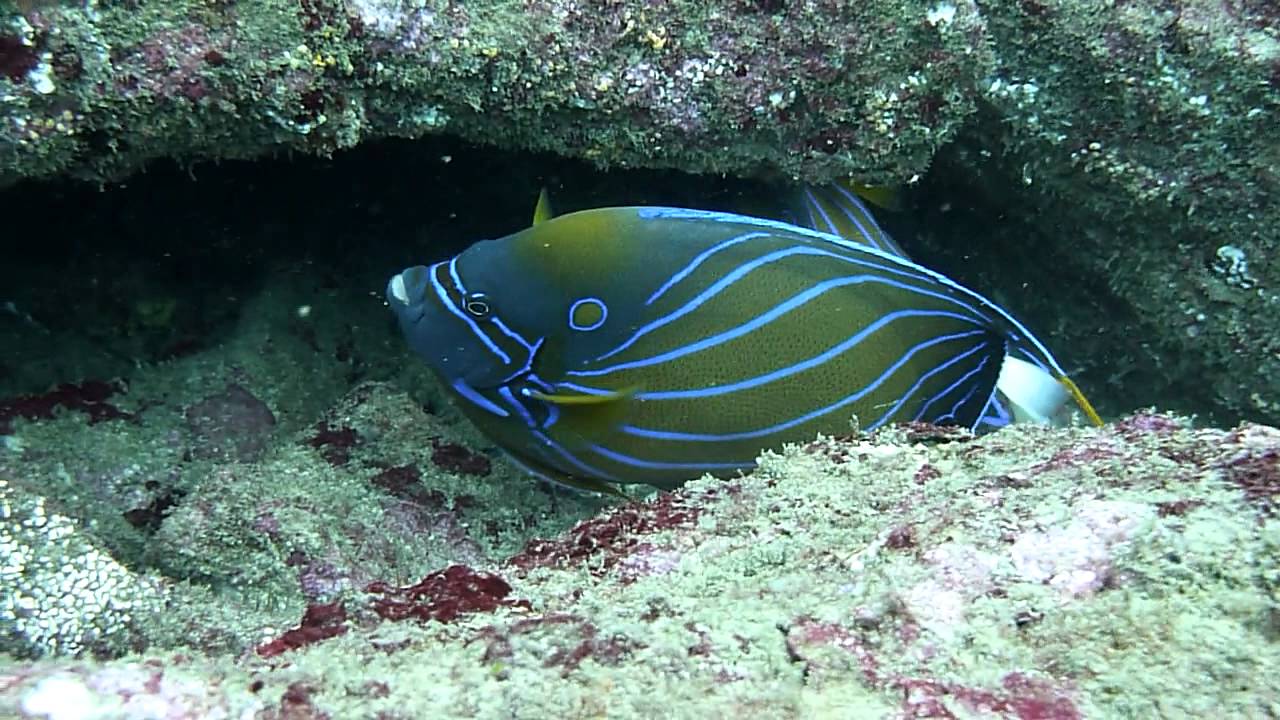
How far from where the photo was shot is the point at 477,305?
2.51 metres

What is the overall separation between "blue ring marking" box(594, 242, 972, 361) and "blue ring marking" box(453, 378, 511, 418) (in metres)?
0.35

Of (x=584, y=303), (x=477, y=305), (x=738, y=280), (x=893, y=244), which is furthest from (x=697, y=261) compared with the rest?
→ (x=893, y=244)

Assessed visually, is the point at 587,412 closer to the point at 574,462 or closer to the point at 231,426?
the point at 574,462

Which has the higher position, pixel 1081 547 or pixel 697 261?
pixel 697 261

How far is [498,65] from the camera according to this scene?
2.37 m

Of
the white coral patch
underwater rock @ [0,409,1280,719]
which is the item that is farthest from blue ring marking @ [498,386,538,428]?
the white coral patch

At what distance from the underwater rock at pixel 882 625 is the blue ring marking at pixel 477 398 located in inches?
45.7

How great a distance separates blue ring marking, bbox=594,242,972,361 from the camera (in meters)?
2.52

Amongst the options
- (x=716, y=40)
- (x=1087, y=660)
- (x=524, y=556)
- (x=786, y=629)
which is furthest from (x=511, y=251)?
(x=1087, y=660)

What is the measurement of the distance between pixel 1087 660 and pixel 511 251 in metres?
1.83

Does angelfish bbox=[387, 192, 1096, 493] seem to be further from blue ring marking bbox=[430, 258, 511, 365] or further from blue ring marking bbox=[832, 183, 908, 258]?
blue ring marking bbox=[832, 183, 908, 258]

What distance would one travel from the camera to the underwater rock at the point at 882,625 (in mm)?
1044

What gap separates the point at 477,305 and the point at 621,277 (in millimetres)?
422

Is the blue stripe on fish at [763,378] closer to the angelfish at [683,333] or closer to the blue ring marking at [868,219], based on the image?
the angelfish at [683,333]
